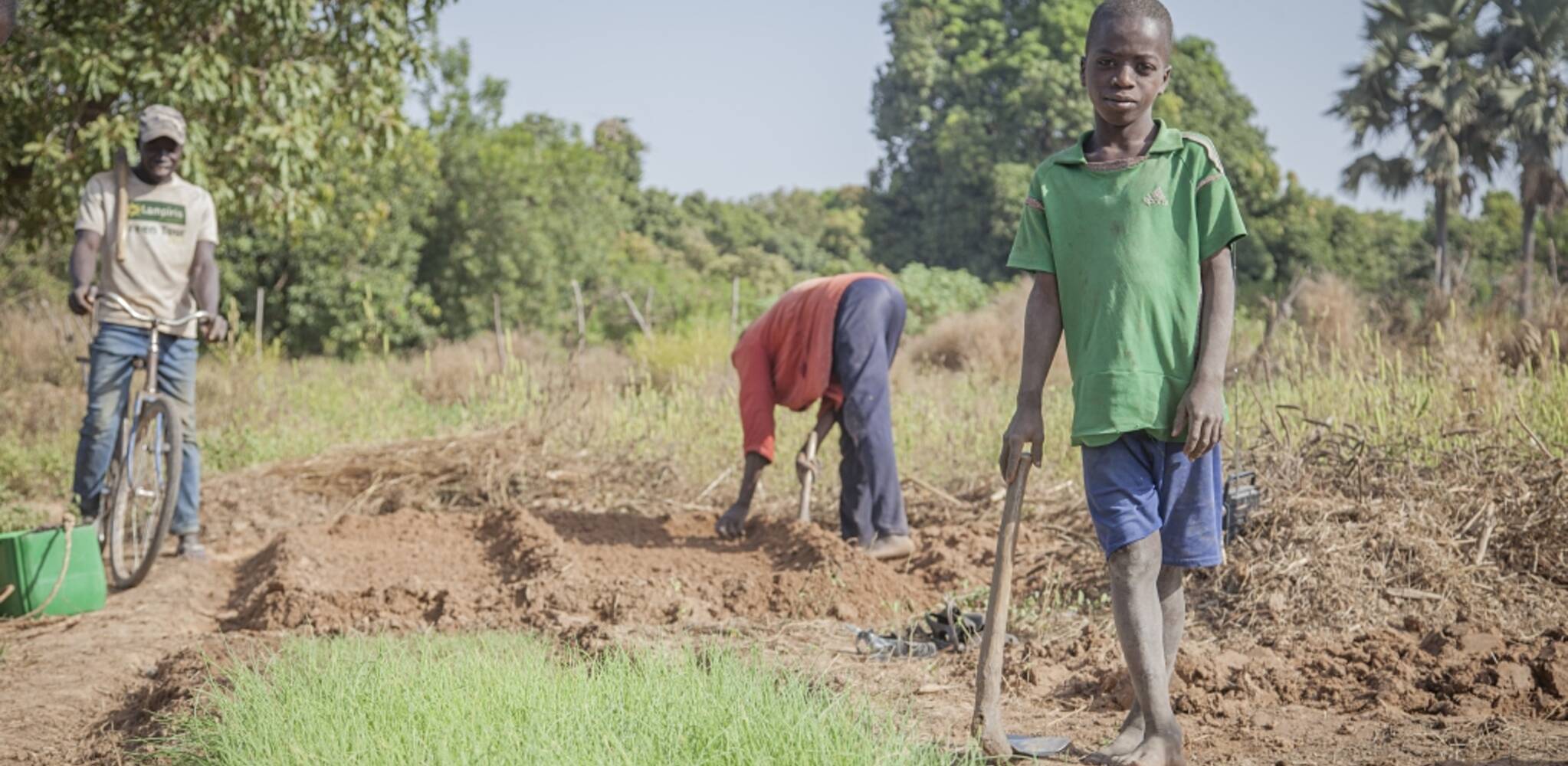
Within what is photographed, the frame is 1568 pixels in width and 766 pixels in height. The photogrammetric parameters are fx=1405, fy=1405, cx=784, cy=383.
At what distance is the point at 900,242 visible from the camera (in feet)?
133

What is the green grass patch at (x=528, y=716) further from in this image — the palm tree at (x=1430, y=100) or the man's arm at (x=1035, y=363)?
the palm tree at (x=1430, y=100)

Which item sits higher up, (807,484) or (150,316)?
(150,316)

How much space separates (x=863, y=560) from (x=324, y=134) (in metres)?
5.63

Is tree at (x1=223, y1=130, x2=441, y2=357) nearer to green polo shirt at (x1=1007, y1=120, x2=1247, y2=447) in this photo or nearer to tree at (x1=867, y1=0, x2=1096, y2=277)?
tree at (x1=867, y1=0, x2=1096, y2=277)

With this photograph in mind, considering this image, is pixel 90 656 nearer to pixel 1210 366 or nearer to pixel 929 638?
pixel 929 638

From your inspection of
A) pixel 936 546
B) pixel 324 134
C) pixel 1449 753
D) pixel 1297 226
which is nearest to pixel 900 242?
pixel 1297 226

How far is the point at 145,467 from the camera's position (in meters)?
6.53

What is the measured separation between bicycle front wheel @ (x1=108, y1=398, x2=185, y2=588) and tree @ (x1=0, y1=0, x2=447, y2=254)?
7.38ft

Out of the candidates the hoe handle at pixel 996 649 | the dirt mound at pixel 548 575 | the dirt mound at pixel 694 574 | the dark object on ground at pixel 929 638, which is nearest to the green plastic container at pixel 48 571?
the dirt mound at pixel 548 575

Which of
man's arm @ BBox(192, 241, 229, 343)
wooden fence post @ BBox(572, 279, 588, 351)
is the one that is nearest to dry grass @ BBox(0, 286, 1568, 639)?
wooden fence post @ BBox(572, 279, 588, 351)

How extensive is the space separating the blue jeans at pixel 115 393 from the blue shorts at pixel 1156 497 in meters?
4.61

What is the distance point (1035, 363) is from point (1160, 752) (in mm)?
906

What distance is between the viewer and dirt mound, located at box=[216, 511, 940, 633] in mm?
5184

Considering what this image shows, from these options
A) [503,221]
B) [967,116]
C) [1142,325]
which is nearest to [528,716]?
[1142,325]
